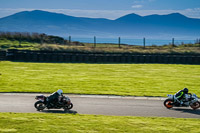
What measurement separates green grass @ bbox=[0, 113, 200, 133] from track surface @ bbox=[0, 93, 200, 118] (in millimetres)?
1278

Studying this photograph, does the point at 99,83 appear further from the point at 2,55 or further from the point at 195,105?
the point at 2,55

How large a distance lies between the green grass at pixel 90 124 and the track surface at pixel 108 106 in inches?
50.3

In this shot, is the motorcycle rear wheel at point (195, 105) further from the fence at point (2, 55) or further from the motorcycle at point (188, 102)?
the fence at point (2, 55)

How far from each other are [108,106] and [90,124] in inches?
166

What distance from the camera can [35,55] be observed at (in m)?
36.2

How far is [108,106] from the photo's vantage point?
14977 mm

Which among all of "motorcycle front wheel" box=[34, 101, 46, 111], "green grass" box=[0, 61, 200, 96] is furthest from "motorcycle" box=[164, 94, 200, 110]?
"motorcycle front wheel" box=[34, 101, 46, 111]

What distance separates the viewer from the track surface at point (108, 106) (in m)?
13.7

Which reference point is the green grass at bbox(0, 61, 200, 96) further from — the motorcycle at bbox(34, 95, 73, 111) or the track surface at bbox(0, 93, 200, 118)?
the motorcycle at bbox(34, 95, 73, 111)

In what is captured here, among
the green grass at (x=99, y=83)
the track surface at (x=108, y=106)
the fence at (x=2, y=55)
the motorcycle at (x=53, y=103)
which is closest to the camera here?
the track surface at (x=108, y=106)

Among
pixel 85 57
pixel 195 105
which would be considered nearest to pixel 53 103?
pixel 195 105

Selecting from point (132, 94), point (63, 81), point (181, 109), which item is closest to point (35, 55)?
point (63, 81)

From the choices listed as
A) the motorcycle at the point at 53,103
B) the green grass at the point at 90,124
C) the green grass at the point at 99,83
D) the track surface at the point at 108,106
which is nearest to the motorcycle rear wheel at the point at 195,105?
the track surface at the point at 108,106

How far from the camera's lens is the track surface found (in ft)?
45.0
